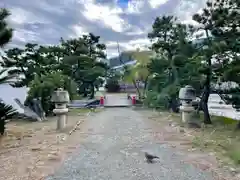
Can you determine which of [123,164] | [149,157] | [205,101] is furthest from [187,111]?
[123,164]

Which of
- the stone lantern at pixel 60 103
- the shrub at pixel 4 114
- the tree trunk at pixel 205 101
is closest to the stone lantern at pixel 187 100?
the tree trunk at pixel 205 101

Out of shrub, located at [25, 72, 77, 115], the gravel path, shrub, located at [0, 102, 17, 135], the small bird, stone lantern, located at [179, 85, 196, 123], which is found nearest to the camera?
the gravel path

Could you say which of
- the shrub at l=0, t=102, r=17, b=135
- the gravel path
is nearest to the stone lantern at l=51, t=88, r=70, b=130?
the shrub at l=0, t=102, r=17, b=135

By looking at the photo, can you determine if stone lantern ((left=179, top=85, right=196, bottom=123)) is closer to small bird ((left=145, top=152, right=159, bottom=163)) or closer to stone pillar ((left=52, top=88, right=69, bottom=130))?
stone pillar ((left=52, top=88, right=69, bottom=130))

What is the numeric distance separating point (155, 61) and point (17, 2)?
6.81 metres

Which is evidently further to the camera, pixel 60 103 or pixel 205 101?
pixel 205 101

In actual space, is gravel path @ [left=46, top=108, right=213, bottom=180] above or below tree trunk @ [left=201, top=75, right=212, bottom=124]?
below

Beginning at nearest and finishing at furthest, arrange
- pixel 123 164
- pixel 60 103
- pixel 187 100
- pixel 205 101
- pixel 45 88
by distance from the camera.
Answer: pixel 123 164 → pixel 60 103 → pixel 187 100 → pixel 205 101 → pixel 45 88

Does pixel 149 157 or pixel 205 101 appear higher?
pixel 205 101

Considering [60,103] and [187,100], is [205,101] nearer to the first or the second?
[187,100]

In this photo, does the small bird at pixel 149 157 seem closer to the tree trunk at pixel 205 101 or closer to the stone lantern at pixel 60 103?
the stone lantern at pixel 60 103

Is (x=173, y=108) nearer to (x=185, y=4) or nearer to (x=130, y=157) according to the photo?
(x=185, y=4)

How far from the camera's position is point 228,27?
24.2 feet

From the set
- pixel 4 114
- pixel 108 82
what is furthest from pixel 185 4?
pixel 108 82
